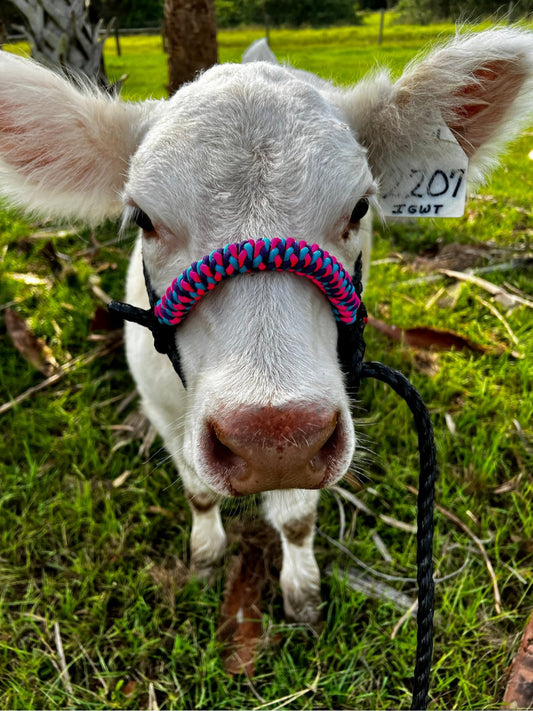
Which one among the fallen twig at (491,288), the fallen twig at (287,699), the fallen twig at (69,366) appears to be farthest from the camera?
the fallen twig at (491,288)

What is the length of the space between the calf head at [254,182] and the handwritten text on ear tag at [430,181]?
32 mm

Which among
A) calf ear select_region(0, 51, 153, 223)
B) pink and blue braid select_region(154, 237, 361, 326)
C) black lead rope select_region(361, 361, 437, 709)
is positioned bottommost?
black lead rope select_region(361, 361, 437, 709)

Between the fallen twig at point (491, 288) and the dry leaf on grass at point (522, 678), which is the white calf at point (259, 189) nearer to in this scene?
the dry leaf on grass at point (522, 678)

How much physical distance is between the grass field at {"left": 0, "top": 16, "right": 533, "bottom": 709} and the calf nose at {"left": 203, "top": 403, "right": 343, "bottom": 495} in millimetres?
1042

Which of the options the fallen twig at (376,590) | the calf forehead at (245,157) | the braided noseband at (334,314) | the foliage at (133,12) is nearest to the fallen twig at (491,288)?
the fallen twig at (376,590)

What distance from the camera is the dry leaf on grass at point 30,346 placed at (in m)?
3.29

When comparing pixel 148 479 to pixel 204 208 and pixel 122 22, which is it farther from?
pixel 122 22

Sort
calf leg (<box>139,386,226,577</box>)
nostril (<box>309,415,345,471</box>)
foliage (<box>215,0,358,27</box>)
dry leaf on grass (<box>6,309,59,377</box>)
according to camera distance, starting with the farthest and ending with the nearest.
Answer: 1. foliage (<box>215,0,358,27</box>)
2. dry leaf on grass (<box>6,309,59,377</box>)
3. calf leg (<box>139,386,226,577</box>)
4. nostril (<box>309,415,345,471</box>)

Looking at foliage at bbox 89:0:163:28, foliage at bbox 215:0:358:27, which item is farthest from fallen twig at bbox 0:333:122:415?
foliage at bbox 89:0:163:28

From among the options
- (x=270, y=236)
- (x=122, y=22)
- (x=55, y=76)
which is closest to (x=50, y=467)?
(x=55, y=76)

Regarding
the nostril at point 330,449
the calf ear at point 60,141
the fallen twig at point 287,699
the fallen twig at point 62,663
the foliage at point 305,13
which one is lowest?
the fallen twig at point 287,699

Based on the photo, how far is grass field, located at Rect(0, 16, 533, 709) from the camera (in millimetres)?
1875

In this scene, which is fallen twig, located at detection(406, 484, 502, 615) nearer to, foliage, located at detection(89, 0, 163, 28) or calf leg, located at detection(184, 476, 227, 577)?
calf leg, located at detection(184, 476, 227, 577)

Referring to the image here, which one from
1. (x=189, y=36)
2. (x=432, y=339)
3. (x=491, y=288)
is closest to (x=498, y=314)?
(x=491, y=288)
